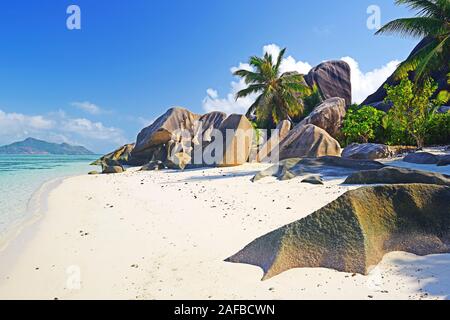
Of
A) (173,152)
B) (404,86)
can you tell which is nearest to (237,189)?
(173,152)

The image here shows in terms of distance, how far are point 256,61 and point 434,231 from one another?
990 inches

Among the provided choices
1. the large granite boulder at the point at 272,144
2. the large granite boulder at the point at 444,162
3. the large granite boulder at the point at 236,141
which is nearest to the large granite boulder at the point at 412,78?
the large granite boulder at the point at 272,144

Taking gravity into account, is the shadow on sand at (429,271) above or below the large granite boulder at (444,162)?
below

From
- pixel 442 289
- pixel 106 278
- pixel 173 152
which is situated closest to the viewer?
pixel 442 289

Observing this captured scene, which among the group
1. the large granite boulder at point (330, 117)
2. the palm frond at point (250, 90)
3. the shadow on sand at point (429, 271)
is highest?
the palm frond at point (250, 90)

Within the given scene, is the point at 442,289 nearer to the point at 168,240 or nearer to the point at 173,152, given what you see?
the point at 168,240

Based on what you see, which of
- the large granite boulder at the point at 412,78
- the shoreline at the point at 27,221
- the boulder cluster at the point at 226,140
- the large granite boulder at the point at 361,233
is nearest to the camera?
the large granite boulder at the point at 361,233

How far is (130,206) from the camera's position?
7.24 meters

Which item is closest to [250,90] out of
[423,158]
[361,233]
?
[423,158]

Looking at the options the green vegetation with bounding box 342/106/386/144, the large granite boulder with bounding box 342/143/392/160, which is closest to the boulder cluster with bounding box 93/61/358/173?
the large granite boulder with bounding box 342/143/392/160

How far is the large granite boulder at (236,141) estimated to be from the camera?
15438 mm

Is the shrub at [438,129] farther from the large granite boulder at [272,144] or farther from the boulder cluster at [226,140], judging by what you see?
the large granite boulder at [272,144]

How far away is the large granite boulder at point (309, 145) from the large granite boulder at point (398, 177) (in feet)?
22.6
